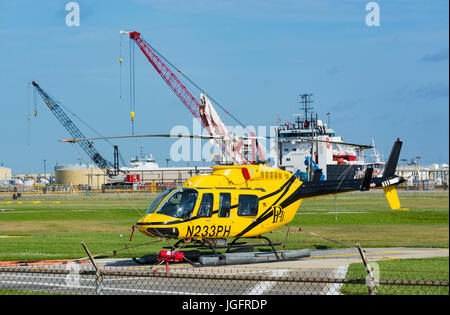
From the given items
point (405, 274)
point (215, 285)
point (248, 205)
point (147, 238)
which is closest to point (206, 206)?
point (248, 205)

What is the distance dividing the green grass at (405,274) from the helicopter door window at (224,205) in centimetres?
415

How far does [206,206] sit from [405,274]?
6.25 metres

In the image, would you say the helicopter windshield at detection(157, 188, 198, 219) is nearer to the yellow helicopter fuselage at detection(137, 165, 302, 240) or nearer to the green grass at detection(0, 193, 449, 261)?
the yellow helicopter fuselage at detection(137, 165, 302, 240)

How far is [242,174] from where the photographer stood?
19562mm

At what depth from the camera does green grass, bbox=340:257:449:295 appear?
509 inches

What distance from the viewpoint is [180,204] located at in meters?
18.0

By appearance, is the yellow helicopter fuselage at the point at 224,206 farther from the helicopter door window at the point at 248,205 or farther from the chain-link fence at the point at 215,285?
the chain-link fence at the point at 215,285

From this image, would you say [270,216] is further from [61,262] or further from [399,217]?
[399,217]

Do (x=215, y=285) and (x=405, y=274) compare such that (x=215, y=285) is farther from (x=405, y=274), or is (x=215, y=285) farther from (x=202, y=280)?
(x=405, y=274)

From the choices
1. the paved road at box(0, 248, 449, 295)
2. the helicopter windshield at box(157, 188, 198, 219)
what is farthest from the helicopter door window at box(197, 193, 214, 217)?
the paved road at box(0, 248, 449, 295)

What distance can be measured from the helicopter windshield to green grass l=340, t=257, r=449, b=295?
5025 mm

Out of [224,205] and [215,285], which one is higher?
[224,205]
